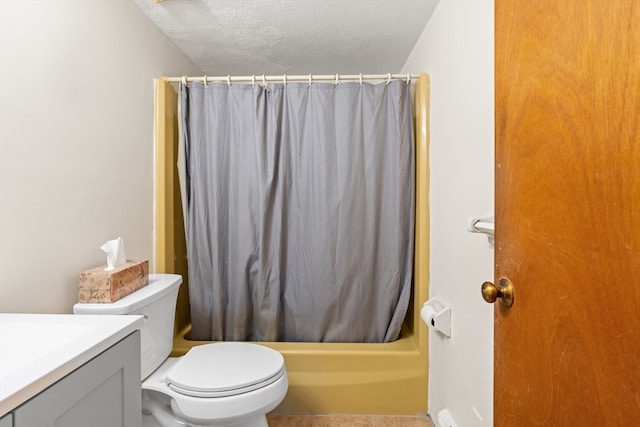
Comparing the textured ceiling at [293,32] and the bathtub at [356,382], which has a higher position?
the textured ceiling at [293,32]

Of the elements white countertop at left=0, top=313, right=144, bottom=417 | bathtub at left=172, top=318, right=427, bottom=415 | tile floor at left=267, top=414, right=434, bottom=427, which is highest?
white countertop at left=0, top=313, right=144, bottom=417

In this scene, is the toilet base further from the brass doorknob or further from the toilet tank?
the brass doorknob

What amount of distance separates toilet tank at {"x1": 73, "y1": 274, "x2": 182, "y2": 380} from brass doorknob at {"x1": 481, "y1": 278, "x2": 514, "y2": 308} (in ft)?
3.53

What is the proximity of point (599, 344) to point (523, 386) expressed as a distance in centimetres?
24

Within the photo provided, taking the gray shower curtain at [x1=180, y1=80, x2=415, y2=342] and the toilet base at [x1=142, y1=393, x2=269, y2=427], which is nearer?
the toilet base at [x1=142, y1=393, x2=269, y2=427]

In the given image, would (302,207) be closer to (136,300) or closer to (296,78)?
(296,78)

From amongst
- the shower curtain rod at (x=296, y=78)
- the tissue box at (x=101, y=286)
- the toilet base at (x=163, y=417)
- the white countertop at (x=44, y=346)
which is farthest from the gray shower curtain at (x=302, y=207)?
the white countertop at (x=44, y=346)

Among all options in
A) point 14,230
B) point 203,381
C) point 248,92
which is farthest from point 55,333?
point 248,92

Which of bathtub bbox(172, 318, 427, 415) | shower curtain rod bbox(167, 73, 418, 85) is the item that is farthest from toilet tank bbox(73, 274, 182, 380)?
shower curtain rod bbox(167, 73, 418, 85)

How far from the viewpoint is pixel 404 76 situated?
1678 millimetres

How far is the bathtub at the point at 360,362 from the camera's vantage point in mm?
1602

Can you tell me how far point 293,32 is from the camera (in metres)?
1.72

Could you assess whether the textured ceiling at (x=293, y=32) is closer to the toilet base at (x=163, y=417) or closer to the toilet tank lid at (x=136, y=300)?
the toilet tank lid at (x=136, y=300)

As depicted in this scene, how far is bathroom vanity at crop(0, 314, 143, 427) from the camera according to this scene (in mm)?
502
